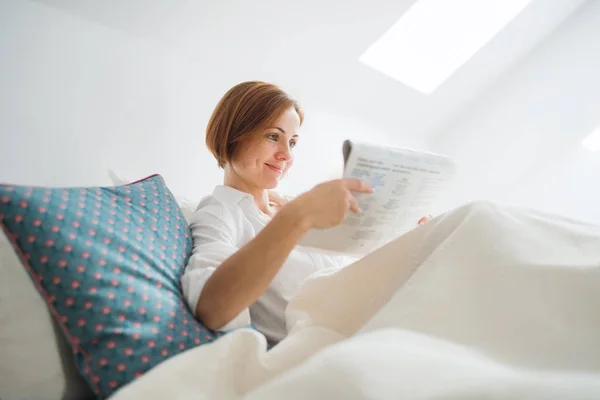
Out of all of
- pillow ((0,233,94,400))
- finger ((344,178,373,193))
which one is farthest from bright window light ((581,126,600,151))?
pillow ((0,233,94,400))

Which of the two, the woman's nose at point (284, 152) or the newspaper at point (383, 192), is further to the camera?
the woman's nose at point (284, 152)

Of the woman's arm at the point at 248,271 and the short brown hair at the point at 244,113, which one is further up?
the short brown hair at the point at 244,113

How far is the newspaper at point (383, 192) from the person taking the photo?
67 cm

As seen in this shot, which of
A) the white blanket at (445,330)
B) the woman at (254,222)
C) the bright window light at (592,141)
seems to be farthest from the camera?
the bright window light at (592,141)

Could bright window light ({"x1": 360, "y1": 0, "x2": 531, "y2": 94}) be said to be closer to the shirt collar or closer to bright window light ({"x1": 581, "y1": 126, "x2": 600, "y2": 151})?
bright window light ({"x1": 581, "y1": 126, "x2": 600, "y2": 151})

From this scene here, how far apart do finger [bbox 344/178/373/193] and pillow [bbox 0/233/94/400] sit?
0.49 meters

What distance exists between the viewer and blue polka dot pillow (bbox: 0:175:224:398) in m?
0.50

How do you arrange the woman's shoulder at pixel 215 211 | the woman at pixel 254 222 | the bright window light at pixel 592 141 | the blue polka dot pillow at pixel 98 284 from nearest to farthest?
the blue polka dot pillow at pixel 98 284
the woman at pixel 254 222
the woman's shoulder at pixel 215 211
the bright window light at pixel 592 141

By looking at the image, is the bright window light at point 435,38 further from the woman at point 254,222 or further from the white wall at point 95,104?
the woman at point 254,222

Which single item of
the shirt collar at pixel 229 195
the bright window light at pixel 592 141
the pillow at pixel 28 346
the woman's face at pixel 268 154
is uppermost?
the bright window light at pixel 592 141

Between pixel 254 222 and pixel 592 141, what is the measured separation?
204 cm

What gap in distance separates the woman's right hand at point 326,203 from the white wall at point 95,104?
843 mm

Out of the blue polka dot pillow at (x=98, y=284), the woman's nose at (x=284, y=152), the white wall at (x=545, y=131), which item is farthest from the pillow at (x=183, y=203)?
the white wall at (x=545, y=131)

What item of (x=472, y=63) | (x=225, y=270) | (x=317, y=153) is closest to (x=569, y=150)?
(x=472, y=63)
